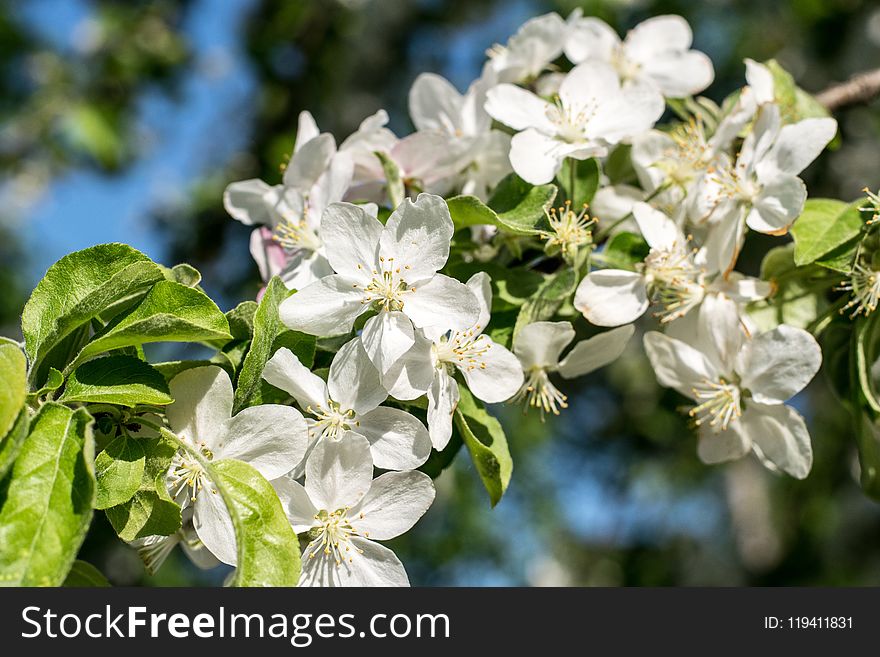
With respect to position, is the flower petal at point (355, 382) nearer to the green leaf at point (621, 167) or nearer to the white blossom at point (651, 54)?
the green leaf at point (621, 167)

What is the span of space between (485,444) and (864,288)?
433 mm

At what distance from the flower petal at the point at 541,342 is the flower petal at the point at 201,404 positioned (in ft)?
1.00

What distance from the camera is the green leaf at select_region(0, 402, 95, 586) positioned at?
637 millimetres

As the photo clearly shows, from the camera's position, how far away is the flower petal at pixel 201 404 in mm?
796

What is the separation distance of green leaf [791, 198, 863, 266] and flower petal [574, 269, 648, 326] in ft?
0.55

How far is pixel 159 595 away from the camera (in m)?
0.83

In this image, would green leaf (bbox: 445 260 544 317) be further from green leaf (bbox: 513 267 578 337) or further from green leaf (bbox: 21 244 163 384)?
green leaf (bbox: 21 244 163 384)

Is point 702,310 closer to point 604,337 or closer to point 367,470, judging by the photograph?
point 604,337

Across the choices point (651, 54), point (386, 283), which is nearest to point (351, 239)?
point (386, 283)

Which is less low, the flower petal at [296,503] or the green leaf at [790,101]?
the green leaf at [790,101]

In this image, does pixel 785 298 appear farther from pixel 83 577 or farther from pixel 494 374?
pixel 83 577

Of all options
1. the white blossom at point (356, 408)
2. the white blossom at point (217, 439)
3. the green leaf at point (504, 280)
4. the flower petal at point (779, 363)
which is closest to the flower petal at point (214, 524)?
the white blossom at point (217, 439)

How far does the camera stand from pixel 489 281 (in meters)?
0.86

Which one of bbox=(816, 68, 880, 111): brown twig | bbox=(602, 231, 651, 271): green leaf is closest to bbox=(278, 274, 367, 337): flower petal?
bbox=(602, 231, 651, 271): green leaf
